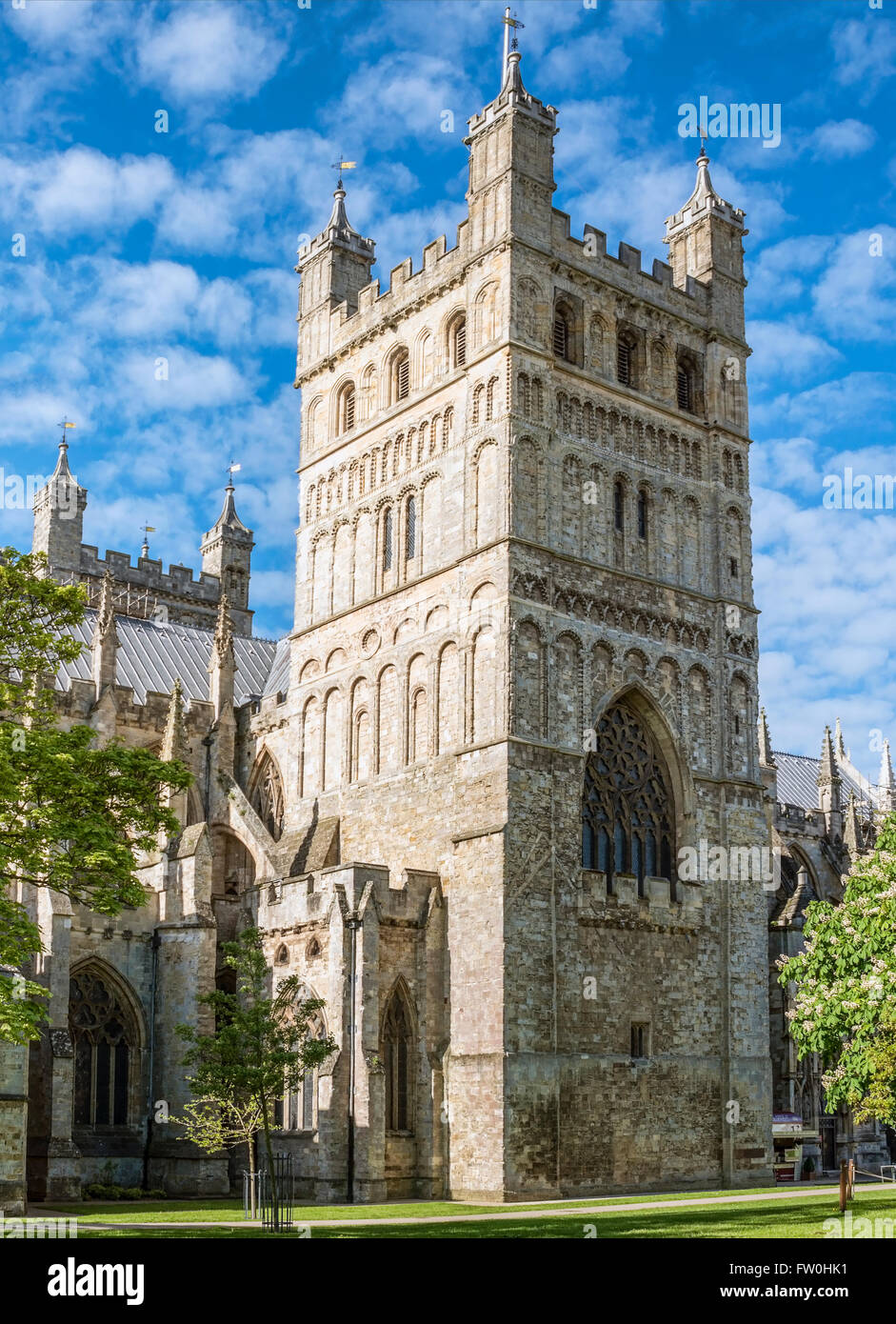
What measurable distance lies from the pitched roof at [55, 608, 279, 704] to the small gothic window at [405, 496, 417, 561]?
444 inches

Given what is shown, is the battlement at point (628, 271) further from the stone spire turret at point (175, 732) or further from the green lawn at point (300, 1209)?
the green lawn at point (300, 1209)

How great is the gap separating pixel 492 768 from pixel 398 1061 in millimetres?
6922

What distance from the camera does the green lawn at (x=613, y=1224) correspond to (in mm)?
22109

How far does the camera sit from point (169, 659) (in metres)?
51.1

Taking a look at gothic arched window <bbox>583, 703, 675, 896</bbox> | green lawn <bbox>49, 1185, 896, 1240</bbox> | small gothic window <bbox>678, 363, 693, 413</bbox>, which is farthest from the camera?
small gothic window <bbox>678, 363, 693, 413</bbox>

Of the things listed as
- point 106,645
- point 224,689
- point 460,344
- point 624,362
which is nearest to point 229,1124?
point 224,689

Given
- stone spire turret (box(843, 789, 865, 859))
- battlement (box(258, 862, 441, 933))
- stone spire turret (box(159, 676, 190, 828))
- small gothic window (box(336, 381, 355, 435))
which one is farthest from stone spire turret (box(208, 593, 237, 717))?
stone spire turret (box(843, 789, 865, 859))

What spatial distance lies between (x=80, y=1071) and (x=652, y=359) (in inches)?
932

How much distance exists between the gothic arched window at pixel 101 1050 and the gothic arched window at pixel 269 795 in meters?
7.93

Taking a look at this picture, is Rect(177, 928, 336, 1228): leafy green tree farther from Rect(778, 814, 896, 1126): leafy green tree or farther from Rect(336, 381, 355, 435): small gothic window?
Rect(336, 381, 355, 435): small gothic window

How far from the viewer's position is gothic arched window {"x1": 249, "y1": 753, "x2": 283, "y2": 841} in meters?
44.2

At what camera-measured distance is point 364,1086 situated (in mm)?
32438
